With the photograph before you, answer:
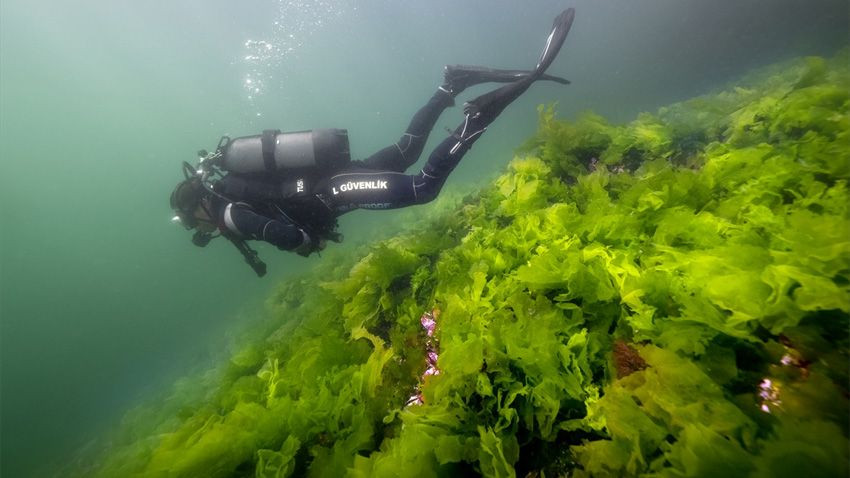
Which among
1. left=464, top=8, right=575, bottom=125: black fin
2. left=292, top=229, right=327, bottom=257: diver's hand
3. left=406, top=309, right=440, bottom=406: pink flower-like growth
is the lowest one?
left=292, top=229, right=327, bottom=257: diver's hand

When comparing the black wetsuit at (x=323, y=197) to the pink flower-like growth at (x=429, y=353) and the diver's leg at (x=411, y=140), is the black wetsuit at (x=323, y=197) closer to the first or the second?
the diver's leg at (x=411, y=140)

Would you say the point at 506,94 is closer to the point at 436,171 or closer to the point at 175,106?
the point at 436,171

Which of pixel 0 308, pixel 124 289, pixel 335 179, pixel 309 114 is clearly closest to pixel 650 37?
pixel 335 179

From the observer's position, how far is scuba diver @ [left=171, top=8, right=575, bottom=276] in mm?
4266

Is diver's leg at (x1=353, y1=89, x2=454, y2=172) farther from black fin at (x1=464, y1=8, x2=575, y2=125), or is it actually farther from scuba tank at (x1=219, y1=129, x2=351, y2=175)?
black fin at (x1=464, y1=8, x2=575, y2=125)

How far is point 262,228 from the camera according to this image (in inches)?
167

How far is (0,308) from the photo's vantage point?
7344 cm

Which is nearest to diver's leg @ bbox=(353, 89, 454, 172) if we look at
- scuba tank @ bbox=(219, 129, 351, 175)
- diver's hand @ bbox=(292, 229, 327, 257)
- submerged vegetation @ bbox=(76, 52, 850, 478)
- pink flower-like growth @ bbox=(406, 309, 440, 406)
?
scuba tank @ bbox=(219, 129, 351, 175)

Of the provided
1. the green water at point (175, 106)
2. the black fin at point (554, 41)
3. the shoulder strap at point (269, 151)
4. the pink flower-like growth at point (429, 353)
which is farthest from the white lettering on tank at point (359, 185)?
the green water at point (175, 106)

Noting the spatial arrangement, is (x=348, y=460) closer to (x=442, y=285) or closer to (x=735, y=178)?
(x=442, y=285)

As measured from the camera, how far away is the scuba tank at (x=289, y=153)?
4754 mm

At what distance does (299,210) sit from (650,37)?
38.8m

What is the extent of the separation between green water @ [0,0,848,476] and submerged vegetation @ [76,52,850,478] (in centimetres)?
1339

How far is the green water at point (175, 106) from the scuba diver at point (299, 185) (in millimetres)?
10483
